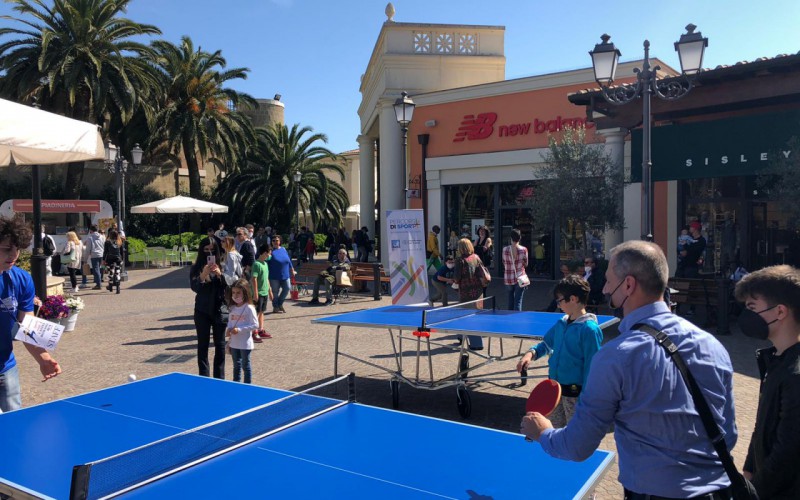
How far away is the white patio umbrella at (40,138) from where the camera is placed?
5.44m

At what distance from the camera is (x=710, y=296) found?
40.9 feet

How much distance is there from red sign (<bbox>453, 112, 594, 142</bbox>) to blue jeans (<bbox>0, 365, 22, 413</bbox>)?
18124 mm

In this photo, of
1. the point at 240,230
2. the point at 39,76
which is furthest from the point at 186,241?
the point at 240,230

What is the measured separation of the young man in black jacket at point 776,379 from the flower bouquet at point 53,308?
1082 centimetres

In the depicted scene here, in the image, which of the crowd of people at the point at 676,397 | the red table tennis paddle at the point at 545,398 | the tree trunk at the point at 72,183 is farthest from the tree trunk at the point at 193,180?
the crowd of people at the point at 676,397

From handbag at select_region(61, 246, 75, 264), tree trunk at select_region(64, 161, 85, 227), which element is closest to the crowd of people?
handbag at select_region(61, 246, 75, 264)

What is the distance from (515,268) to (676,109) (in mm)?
6154

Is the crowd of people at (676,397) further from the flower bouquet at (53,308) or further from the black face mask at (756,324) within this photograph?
the flower bouquet at (53,308)

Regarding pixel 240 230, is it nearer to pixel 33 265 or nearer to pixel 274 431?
pixel 33 265

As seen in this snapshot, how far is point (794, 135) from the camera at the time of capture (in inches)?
492

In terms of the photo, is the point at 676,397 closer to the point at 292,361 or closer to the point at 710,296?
the point at 292,361

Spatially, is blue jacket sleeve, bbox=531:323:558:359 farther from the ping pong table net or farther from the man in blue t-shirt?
the man in blue t-shirt

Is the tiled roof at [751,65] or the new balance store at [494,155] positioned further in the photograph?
the new balance store at [494,155]

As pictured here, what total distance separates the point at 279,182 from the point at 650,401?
35794mm
